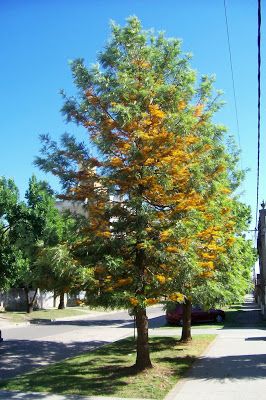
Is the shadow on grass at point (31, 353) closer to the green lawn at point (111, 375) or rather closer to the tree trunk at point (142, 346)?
the green lawn at point (111, 375)

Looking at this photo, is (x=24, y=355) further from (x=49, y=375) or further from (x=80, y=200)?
(x=80, y=200)

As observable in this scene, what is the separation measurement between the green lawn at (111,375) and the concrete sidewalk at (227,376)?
326mm

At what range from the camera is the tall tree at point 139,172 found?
10.3 metres

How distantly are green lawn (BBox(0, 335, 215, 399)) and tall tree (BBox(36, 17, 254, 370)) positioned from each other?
0.81m

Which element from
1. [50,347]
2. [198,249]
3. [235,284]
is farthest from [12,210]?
[198,249]

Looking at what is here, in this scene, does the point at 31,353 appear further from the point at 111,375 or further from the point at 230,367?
the point at 230,367

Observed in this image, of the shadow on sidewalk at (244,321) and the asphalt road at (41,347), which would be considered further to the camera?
the shadow on sidewalk at (244,321)

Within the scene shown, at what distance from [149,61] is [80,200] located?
3710mm

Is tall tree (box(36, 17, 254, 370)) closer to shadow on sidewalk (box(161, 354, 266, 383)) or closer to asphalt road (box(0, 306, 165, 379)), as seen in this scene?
shadow on sidewalk (box(161, 354, 266, 383))

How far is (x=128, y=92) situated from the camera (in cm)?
1089

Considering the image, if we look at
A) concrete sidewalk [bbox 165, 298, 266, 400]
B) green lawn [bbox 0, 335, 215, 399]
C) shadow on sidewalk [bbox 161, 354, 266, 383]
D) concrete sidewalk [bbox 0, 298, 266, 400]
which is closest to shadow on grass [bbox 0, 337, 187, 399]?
green lawn [bbox 0, 335, 215, 399]

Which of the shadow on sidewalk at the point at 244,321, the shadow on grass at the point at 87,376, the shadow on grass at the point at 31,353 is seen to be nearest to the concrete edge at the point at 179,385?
the shadow on grass at the point at 87,376

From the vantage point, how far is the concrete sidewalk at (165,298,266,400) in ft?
29.9

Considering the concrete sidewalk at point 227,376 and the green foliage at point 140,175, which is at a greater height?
the green foliage at point 140,175
